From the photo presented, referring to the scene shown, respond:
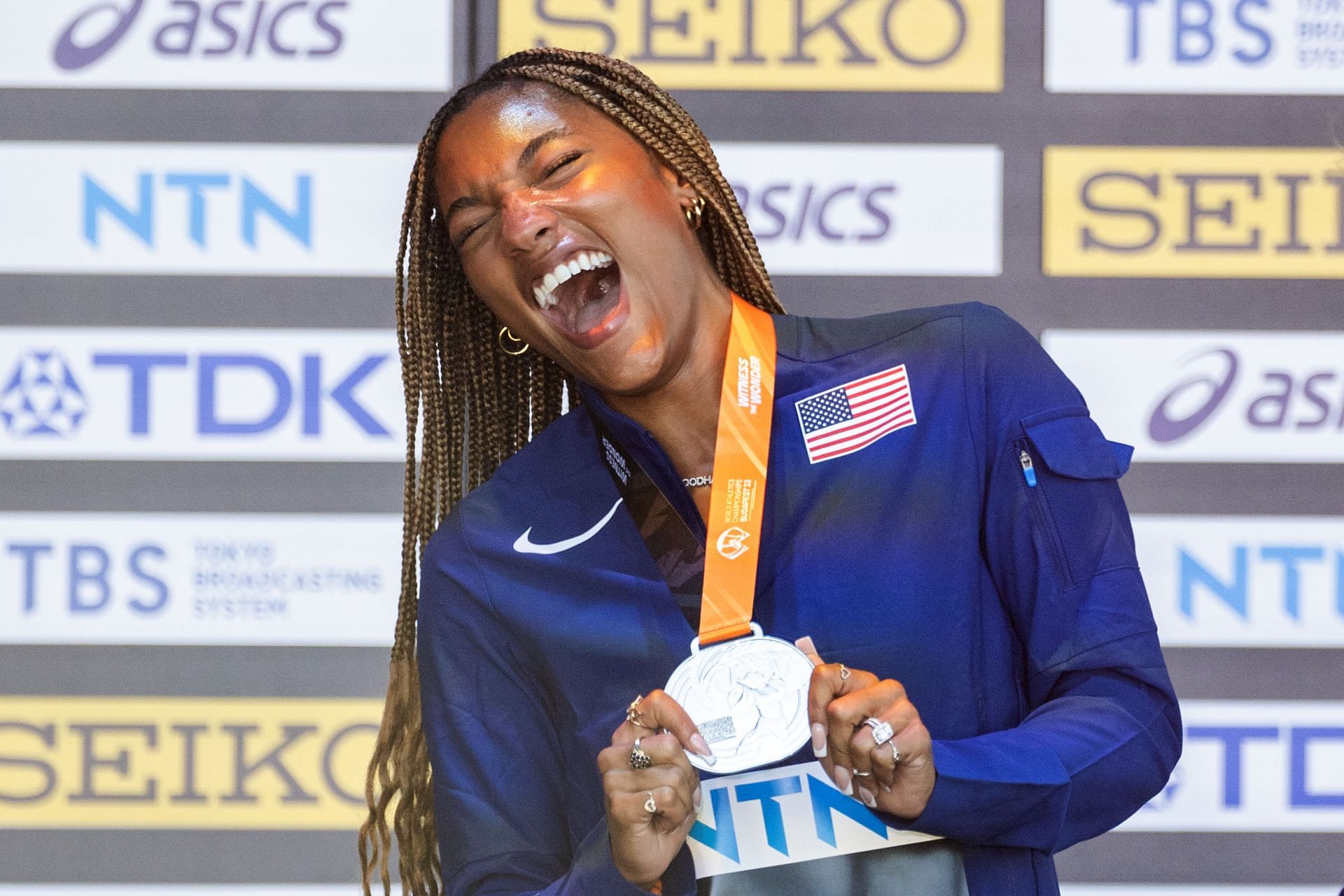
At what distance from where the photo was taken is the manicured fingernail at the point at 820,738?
84 cm

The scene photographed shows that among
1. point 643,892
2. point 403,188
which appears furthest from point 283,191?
point 643,892

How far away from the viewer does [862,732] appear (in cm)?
83

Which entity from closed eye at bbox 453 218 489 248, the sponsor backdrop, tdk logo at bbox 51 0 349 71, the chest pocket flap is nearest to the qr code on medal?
the chest pocket flap

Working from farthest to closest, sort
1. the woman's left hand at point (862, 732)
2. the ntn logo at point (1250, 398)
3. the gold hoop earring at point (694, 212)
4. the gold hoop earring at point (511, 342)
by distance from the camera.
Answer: the ntn logo at point (1250, 398), the gold hoop earring at point (511, 342), the gold hoop earring at point (694, 212), the woman's left hand at point (862, 732)

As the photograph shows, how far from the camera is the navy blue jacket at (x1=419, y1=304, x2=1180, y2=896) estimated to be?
98 centimetres

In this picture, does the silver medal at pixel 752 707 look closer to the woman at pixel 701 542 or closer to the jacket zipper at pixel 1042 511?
the woman at pixel 701 542

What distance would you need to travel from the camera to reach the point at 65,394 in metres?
2.32

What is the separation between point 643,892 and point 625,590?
9.9 inches

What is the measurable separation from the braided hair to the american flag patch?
0.26 m

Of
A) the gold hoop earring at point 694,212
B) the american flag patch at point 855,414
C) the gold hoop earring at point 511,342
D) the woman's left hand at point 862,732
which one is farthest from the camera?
the gold hoop earring at point 511,342

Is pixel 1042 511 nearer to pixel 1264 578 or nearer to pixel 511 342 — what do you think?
pixel 511 342

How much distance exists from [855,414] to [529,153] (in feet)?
1.23

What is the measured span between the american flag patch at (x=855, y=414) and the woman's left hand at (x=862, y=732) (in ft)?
0.90

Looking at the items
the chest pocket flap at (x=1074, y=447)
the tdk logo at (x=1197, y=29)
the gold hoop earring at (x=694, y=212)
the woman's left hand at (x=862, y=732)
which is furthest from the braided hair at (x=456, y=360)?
the tdk logo at (x=1197, y=29)
